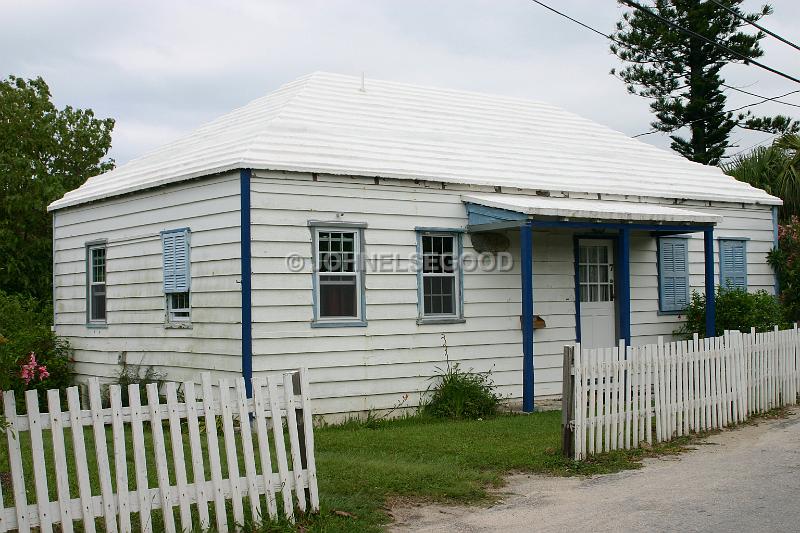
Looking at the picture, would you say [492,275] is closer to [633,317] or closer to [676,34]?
Answer: [633,317]

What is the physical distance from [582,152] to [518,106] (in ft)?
6.78

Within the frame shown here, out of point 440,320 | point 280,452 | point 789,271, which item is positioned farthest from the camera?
point 789,271

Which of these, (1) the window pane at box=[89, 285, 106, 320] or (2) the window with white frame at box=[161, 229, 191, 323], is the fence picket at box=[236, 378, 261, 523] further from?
(1) the window pane at box=[89, 285, 106, 320]

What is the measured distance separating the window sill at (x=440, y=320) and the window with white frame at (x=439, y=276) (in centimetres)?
6

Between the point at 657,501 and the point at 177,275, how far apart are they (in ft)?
26.6

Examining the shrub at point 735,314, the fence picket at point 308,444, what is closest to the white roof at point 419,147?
the shrub at point 735,314

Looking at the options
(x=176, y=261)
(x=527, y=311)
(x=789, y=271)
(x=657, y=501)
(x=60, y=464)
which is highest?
(x=176, y=261)

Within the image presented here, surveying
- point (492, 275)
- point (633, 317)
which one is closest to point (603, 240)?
point (633, 317)

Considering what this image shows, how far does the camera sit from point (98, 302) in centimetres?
1593

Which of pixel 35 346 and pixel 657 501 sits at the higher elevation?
pixel 35 346

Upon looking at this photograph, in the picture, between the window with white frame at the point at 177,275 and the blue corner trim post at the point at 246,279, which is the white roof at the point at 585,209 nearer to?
the blue corner trim post at the point at 246,279

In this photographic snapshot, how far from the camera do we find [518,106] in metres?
18.9

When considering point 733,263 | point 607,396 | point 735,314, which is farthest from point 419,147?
point 733,263

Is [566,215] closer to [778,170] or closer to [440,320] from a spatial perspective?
[440,320]
